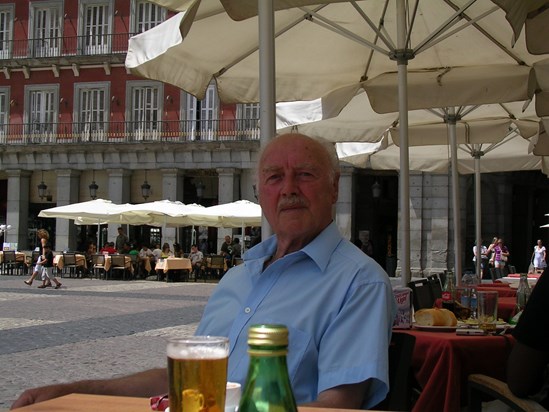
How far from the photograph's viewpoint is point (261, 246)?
3008 millimetres

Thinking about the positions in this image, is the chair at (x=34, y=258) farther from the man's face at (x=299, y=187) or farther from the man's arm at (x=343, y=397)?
the man's arm at (x=343, y=397)

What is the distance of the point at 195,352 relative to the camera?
4.00ft

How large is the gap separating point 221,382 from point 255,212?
78.5 ft

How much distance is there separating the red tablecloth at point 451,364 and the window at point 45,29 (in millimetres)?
34227

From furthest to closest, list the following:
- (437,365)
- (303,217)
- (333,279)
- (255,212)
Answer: (255,212)
(437,365)
(303,217)
(333,279)

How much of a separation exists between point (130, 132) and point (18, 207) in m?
6.22

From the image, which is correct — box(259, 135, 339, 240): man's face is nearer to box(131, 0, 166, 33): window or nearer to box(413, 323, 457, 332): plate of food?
box(413, 323, 457, 332): plate of food

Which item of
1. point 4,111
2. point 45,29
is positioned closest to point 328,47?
point 45,29

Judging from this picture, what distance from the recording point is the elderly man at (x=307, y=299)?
2266mm

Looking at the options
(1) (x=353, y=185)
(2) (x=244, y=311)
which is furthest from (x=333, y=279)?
(1) (x=353, y=185)

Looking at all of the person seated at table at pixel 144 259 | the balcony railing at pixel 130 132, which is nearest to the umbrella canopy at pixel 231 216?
the person seated at table at pixel 144 259

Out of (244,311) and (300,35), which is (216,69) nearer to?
(300,35)

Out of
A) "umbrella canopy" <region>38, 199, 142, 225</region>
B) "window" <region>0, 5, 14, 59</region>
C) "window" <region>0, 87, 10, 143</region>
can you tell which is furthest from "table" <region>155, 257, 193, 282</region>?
"window" <region>0, 5, 14, 59</region>

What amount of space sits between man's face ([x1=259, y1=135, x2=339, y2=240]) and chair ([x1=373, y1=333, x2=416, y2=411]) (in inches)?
19.2
